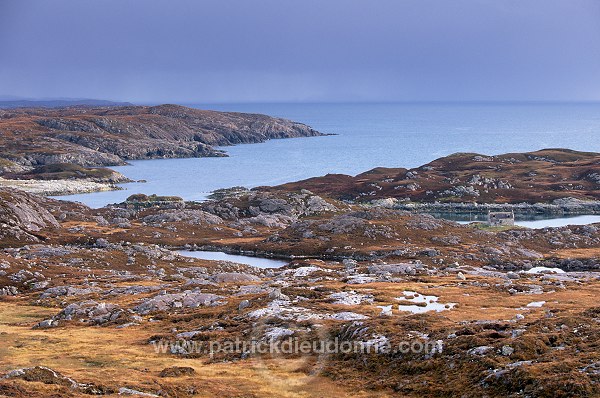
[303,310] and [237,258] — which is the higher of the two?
[303,310]

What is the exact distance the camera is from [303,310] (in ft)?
176

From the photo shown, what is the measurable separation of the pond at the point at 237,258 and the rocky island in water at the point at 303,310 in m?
2.54

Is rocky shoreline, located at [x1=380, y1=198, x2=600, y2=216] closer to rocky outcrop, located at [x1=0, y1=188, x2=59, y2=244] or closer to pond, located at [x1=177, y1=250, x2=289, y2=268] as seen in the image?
pond, located at [x1=177, y1=250, x2=289, y2=268]

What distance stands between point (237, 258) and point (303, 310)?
66285 millimetres

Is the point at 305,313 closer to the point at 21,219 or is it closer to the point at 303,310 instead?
the point at 303,310

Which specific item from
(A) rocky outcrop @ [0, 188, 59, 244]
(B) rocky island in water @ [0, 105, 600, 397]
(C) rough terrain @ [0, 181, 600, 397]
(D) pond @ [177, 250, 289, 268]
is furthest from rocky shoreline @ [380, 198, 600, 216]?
(A) rocky outcrop @ [0, 188, 59, 244]

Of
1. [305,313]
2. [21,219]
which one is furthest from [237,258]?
[305,313]

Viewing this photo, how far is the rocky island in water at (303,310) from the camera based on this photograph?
35469mm

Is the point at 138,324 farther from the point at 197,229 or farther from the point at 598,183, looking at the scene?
the point at 598,183

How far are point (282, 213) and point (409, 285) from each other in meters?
94.2

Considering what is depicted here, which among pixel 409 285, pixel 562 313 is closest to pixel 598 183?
pixel 409 285

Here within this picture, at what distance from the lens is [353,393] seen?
118 ft

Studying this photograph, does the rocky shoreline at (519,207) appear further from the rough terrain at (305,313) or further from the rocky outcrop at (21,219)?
the rocky outcrop at (21,219)

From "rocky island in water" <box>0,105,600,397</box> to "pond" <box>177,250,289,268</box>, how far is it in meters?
2.54
